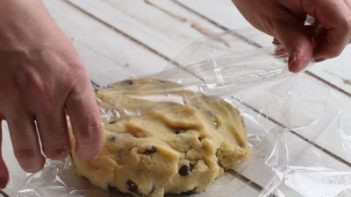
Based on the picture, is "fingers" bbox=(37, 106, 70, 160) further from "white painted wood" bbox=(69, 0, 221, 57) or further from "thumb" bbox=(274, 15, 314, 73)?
"white painted wood" bbox=(69, 0, 221, 57)

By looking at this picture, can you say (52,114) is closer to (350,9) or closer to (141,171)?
(141,171)

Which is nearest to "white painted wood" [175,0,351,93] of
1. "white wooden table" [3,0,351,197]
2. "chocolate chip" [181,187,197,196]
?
"white wooden table" [3,0,351,197]

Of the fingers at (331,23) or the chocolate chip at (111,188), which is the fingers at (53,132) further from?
the fingers at (331,23)

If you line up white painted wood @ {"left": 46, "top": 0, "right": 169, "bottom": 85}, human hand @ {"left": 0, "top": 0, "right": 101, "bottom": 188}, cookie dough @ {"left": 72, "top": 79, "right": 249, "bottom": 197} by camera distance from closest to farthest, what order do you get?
human hand @ {"left": 0, "top": 0, "right": 101, "bottom": 188}, cookie dough @ {"left": 72, "top": 79, "right": 249, "bottom": 197}, white painted wood @ {"left": 46, "top": 0, "right": 169, "bottom": 85}

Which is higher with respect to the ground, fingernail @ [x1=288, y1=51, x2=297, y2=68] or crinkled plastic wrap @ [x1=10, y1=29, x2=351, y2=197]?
fingernail @ [x1=288, y1=51, x2=297, y2=68]

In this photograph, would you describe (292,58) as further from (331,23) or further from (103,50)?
(103,50)

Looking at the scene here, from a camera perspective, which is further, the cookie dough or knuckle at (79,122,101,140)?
the cookie dough

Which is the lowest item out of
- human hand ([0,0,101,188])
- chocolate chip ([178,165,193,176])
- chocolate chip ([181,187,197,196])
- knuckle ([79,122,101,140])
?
chocolate chip ([181,187,197,196])

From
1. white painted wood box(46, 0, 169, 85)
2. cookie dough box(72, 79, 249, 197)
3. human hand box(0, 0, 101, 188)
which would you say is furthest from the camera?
white painted wood box(46, 0, 169, 85)
